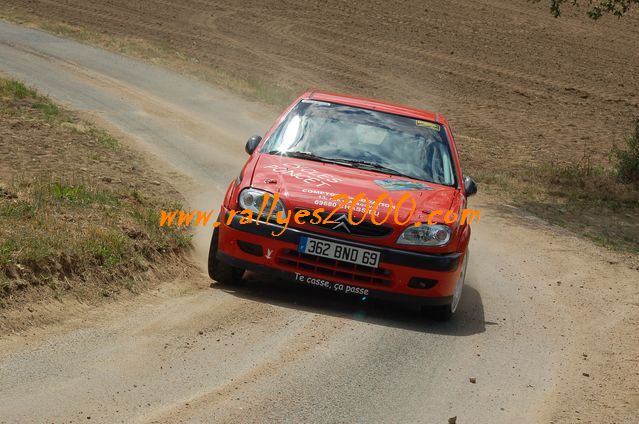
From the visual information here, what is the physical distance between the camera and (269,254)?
26.2 ft

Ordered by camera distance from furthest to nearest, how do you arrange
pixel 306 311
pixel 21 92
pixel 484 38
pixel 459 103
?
pixel 484 38 → pixel 459 103 → pixel 21 92 → pixel 306 311

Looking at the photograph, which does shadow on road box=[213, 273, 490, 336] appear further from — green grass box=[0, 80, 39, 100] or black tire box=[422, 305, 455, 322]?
green grass box=[0, 80, 39, 100]

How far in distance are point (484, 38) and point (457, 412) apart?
1030 inches

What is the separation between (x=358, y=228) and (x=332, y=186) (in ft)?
1.65

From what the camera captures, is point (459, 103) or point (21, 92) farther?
point (459, 103)

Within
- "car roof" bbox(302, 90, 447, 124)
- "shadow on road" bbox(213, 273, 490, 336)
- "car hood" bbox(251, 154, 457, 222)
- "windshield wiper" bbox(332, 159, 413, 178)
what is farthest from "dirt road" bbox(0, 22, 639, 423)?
"car roof" bbox(302, 90, 447, 124)

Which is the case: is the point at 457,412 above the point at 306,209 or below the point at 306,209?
below

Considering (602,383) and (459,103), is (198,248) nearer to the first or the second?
(602,383)

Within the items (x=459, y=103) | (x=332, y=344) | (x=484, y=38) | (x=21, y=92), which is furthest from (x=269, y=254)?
(x=484, y=38)

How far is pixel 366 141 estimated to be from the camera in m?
9.27

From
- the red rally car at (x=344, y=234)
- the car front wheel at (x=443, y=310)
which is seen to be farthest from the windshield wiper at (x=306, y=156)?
the car front wheel at (x=443, y=310)

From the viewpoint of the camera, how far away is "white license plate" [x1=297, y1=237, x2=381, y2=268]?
7902mm

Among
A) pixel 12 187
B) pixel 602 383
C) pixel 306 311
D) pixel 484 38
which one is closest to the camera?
pixel 602 383

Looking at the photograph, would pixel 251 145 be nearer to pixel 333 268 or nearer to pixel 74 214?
pixel 74 214
